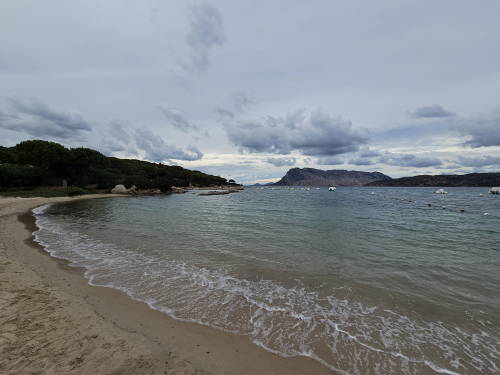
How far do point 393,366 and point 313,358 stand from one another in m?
1.59

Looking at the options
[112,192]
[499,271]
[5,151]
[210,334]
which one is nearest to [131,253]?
[210,334]

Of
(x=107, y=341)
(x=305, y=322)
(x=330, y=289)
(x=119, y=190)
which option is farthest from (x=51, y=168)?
(x=305, y=322)

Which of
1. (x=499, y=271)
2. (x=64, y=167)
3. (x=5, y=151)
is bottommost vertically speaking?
(x=499, y=271)

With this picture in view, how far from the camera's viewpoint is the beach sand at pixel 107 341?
4.11 meters

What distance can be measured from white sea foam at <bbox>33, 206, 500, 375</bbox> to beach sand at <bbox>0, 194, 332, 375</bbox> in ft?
1.31

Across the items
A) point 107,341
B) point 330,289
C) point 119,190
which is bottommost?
point 330,289

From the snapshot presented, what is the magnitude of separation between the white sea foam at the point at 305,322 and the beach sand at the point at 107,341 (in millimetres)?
399

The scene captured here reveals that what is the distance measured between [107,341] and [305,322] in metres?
4.75

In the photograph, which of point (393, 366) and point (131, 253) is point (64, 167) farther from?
point (393, 366)

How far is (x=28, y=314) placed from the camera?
560 centimetres

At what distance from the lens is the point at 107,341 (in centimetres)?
479

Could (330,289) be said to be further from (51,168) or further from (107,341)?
(51,168)

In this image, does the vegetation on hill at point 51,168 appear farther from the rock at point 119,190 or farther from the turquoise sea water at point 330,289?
the turquoise sea water at point 330,289

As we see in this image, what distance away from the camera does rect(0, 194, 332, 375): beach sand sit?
13.5 feet
